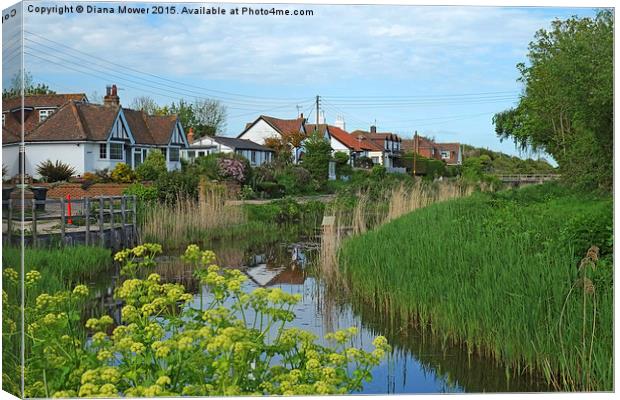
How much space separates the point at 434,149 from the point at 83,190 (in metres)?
2.97

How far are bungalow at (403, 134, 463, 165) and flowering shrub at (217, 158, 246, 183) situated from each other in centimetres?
145

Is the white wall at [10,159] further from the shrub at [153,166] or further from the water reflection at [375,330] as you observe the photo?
the shrub at [153,166]

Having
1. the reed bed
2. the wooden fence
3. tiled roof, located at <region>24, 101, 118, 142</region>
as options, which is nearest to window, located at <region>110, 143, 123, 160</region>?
tiled roof, located at <region>24, 101, 118, 142</region>

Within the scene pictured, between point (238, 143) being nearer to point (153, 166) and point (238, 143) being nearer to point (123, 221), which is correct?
point (153, 166)

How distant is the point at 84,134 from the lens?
5.89 metres

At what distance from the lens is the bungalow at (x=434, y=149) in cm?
657

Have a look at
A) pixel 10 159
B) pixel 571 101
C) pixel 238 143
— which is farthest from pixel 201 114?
pixel 571 101

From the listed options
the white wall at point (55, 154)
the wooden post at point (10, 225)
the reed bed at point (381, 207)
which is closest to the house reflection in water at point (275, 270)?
the reed bed at point (381, 207)

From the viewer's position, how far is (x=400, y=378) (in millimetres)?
5520

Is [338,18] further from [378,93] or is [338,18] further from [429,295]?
[429,295]

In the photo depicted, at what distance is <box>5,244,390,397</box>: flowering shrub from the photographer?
409 centimetres

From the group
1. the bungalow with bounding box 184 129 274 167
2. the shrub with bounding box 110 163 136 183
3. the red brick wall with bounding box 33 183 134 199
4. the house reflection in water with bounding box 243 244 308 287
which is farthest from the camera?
the house reflection in water with bounding box 243 244 308 287

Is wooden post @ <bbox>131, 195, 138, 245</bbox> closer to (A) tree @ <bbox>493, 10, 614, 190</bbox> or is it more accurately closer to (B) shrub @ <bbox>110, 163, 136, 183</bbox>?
(B) shrub @ <bbox>110, 163, 136, 183</bbox>

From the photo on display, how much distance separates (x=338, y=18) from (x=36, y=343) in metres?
2.70
